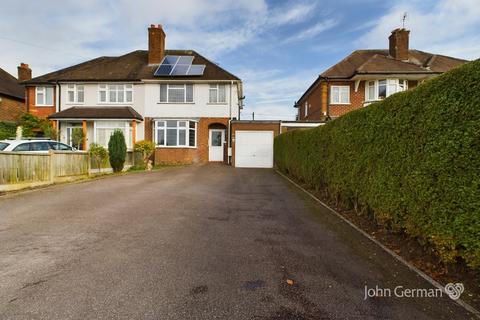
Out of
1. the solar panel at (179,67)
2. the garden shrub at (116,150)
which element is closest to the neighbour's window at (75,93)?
the solar panel at (179,67)

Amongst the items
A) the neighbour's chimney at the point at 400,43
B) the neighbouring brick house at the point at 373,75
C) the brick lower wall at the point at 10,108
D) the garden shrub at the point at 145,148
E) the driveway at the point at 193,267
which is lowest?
the driveway at the point at 193,267

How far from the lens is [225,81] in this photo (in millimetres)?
20094

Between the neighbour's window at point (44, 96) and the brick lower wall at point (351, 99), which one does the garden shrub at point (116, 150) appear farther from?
the brick lower wall at point (351, 99)

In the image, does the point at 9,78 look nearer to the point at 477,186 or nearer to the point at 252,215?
the point at 252,215

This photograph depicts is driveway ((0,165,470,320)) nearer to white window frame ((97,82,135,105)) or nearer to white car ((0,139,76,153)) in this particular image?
white car ((0,139,76,153))

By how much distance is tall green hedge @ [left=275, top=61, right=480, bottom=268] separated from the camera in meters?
2.80

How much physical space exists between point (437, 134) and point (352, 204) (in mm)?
3509

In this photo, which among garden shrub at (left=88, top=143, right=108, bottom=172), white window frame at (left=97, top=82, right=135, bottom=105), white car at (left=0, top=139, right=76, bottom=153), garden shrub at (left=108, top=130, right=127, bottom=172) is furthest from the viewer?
white window frame at (left=97, top=82, right=135, bottom=105)

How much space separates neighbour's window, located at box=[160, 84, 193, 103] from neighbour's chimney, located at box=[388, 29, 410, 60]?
16201 mm

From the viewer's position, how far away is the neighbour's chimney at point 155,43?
72.0 feet

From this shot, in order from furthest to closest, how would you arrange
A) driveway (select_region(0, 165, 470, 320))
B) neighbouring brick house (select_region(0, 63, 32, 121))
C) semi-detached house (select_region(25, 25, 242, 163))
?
1. neighbouring brick house (select_region(0, 63, 32, 121))
2. semi-detached house (select_region(25, 25, 242, 163))
3. driveway (select_region(0, 165, 470, 320))

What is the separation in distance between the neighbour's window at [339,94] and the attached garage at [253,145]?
6.36 metres

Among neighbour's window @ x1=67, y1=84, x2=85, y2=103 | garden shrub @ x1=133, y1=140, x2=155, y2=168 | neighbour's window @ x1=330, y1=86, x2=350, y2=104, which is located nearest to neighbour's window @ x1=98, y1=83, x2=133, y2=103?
neighbour's window @ x1=67, y1=84, x2=85, y2=103

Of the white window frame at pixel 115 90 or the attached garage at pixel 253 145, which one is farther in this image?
the white window frame at pixel 115 90
